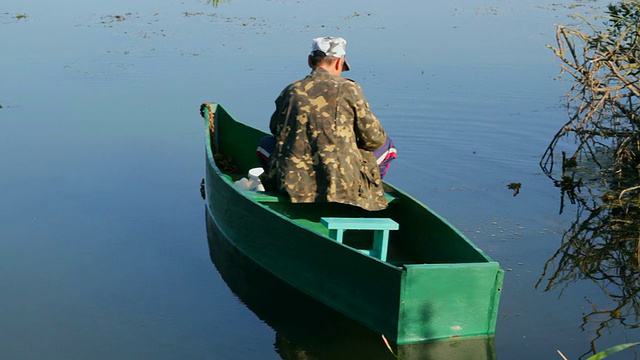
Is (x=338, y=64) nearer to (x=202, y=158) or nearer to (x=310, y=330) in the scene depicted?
(x=310, y=330)

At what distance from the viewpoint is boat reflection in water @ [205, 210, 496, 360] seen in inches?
231

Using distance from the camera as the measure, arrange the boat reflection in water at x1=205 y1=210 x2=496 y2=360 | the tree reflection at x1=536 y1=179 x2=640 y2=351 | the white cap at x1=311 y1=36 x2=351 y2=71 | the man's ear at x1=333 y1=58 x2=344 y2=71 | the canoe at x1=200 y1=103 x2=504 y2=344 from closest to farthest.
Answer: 1. the canoe at x1=200 y1=103 x2=504 y2=344
2. the boat reflection in water at x1=205 y1=210 x2=496 y2=360
3. the tree reflection at x1=536 y1=179 x2=640 y2=351
4. the white cap at x1=311 y1=36 x2=351 y2=71
5. the man's ear at x1=333 y1=58 x2=344 y2=71

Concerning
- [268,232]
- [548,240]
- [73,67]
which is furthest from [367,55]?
[268,232]

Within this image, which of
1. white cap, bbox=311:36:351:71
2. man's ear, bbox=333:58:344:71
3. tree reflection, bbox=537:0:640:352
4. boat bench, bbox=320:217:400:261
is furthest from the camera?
tree reflection, bbox=537:0:640:352

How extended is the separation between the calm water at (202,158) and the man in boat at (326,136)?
33.7 inches

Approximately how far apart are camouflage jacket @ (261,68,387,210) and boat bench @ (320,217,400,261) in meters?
0.39

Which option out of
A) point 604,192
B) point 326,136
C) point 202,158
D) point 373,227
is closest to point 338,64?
point 326,136

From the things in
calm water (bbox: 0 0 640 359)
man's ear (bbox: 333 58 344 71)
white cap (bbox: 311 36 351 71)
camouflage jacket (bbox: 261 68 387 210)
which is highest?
white cap (bbox: 311 36 351 71)

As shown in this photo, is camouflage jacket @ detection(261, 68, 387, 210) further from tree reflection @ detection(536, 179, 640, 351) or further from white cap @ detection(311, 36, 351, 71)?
tree reflection @ detection(536, 179, 640, 351)

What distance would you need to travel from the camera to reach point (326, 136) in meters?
6.95

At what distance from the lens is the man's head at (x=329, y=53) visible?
6883mm

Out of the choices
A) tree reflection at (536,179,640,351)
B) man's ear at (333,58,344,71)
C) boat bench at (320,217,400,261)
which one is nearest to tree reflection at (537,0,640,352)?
tree reflection at (536,179,640,351)

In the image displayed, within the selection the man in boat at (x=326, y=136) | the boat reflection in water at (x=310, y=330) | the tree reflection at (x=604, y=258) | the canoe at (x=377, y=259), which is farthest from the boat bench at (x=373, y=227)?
the tree reflection at (x=604, y=258)

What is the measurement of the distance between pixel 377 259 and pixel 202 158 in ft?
17.0
